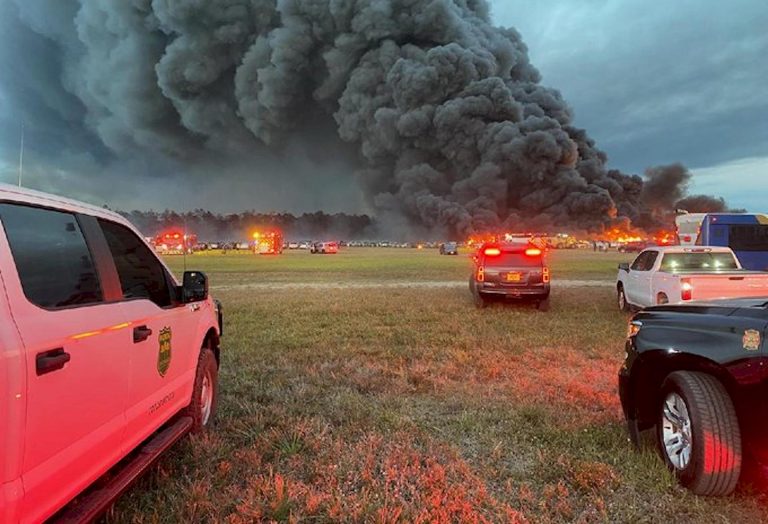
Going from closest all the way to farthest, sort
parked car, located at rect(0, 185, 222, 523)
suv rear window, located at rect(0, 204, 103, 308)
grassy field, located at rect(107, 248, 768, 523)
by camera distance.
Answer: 1. parked car, located at rect(0, 185, 222, 523)
2. suv rear window, located at rect(0, 204, 103, 308)
3. grassy field, located at rect(107, 248, 768, 523)

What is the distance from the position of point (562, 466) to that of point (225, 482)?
223cm

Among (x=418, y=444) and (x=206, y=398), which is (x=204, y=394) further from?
(x=418, y=444)

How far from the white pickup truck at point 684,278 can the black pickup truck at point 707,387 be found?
4.99 m

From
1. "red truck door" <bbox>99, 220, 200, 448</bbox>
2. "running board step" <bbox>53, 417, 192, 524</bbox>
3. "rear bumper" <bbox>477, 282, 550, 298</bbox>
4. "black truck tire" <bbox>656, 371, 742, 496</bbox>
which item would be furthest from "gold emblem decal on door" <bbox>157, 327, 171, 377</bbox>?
"rear bumper" <bbox>477, 282, 550, 298</bbox>

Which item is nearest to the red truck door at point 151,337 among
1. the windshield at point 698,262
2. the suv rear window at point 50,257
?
the suv rear window at point 50,257

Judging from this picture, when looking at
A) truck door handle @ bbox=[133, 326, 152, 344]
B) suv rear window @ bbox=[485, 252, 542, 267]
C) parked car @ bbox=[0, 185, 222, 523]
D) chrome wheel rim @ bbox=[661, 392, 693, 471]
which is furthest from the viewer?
suv rear window @ bbox=[485, 252, 542, 267]

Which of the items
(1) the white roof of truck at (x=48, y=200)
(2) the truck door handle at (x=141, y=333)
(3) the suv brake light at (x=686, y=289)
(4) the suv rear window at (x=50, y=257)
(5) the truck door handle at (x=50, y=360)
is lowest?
(3) the suv brake light at (x=686, y=289)

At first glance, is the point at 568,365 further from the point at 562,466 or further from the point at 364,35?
the point at 364,35

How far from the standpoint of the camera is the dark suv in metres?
12.7

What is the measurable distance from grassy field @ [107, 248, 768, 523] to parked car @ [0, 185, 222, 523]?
57 centimetres

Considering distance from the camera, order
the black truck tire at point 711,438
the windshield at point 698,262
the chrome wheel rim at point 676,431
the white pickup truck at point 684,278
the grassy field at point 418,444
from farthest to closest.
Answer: the windshield at point 698,262, the white pickup truck at point 684,278, the chrome wheel rim at point 676,431, the grassy field at point 418,444, the black truck tire at point 711,438

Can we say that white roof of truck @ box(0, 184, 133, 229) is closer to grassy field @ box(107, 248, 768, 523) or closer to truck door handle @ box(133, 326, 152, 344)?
truck door handle @ box(133, 326, 152, 344)

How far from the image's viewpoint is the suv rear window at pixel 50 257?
2.27 meters

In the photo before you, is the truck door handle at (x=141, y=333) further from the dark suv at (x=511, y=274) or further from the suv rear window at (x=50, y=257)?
the dark suv at (x=511, y=274)
